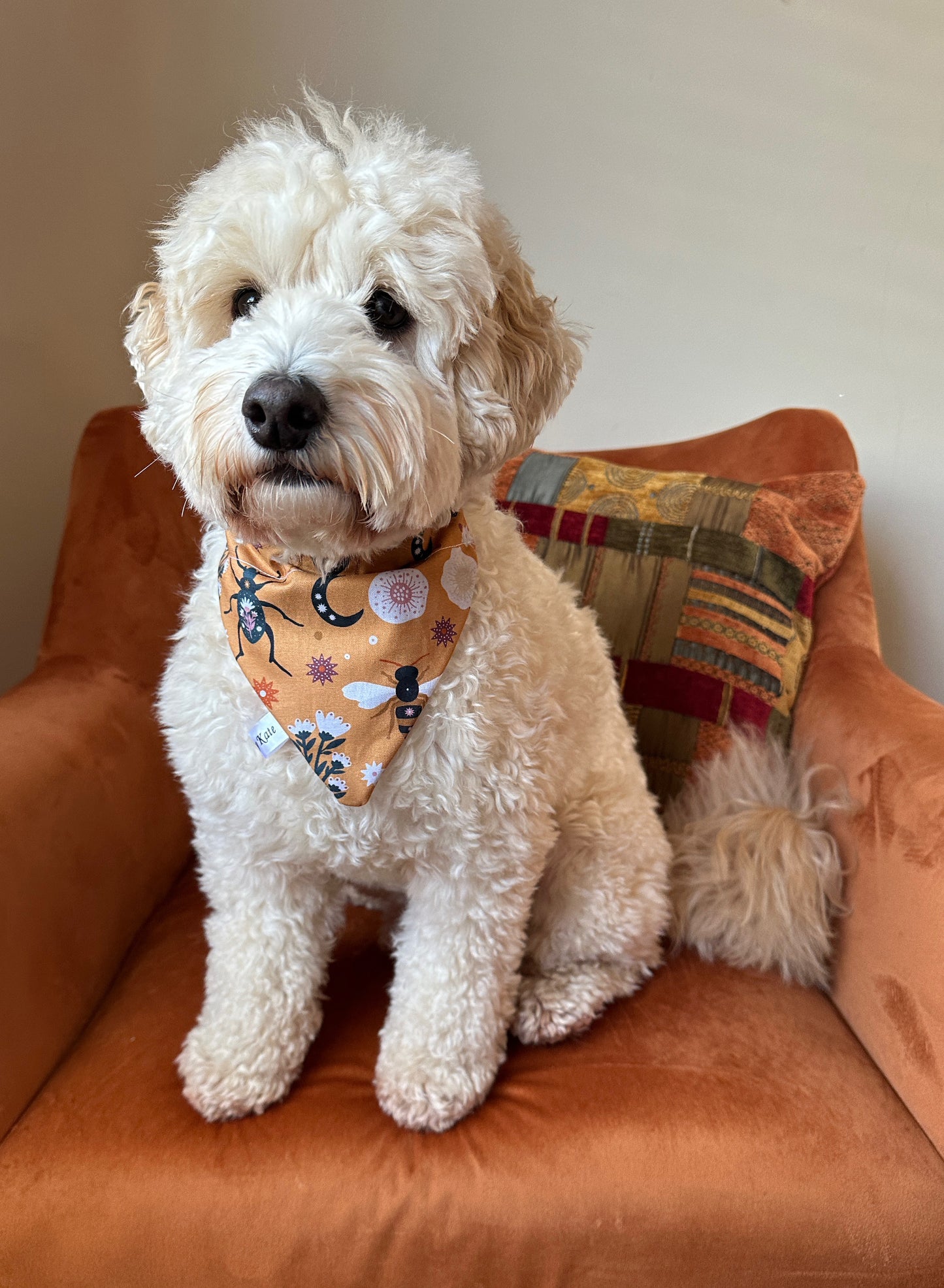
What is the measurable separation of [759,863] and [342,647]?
739mm

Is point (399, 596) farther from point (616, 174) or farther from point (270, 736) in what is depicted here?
point (616, 174)

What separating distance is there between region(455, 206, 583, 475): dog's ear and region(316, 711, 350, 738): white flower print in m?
0.33

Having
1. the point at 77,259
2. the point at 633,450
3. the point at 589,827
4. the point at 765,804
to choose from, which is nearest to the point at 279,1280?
the point at 589,827

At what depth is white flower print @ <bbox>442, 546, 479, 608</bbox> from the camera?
1024 millimetres

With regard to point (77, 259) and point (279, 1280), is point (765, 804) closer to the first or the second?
point (279, 1280)

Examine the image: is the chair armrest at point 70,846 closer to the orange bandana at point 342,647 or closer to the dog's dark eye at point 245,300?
the orange bandana at point 342,647

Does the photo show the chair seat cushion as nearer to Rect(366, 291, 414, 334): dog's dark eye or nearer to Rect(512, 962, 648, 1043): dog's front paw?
Rect(512, 962, 648, 1043): dog's front paw

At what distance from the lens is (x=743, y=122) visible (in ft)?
6.25

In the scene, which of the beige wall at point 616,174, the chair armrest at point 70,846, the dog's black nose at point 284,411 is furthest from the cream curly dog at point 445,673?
the beige wall at point 616,174

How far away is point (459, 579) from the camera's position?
1.03 metres

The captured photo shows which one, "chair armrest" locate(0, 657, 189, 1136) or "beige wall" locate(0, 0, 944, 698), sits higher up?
"beige wall" locate(0, 0, 944, 698)

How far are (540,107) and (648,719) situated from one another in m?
1.40

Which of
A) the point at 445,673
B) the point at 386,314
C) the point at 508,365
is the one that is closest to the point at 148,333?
the point at 386,314

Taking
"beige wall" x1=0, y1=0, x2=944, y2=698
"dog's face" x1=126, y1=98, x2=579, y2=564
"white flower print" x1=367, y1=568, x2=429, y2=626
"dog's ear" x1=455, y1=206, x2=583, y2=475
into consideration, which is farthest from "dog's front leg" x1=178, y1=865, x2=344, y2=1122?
"beige wall" x1=0, y1=0, x2=944, y2=698
